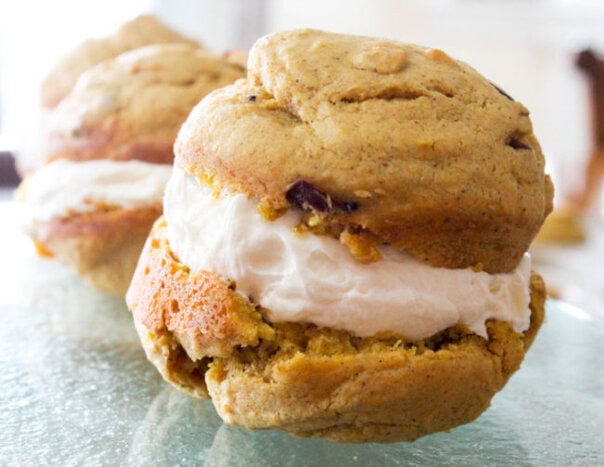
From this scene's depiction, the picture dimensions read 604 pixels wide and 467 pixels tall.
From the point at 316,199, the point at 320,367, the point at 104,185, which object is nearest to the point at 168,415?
the point at 320,367

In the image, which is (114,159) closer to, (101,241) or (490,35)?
(101,241)

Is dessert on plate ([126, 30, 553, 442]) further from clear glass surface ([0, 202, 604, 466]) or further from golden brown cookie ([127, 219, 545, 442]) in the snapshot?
clear glass surface ([0, 202, 604, 466])

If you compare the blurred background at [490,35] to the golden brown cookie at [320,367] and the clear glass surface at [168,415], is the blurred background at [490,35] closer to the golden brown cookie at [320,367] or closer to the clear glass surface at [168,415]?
the clear glass surface at [168,415]

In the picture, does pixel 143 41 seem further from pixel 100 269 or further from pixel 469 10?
pixel 469 10

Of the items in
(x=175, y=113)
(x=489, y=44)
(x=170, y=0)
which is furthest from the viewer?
(x=489, y=44)

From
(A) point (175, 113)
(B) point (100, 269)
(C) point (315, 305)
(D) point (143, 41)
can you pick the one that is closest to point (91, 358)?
(B) point (100, 269)

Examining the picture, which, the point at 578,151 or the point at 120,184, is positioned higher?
the point at 120,184
